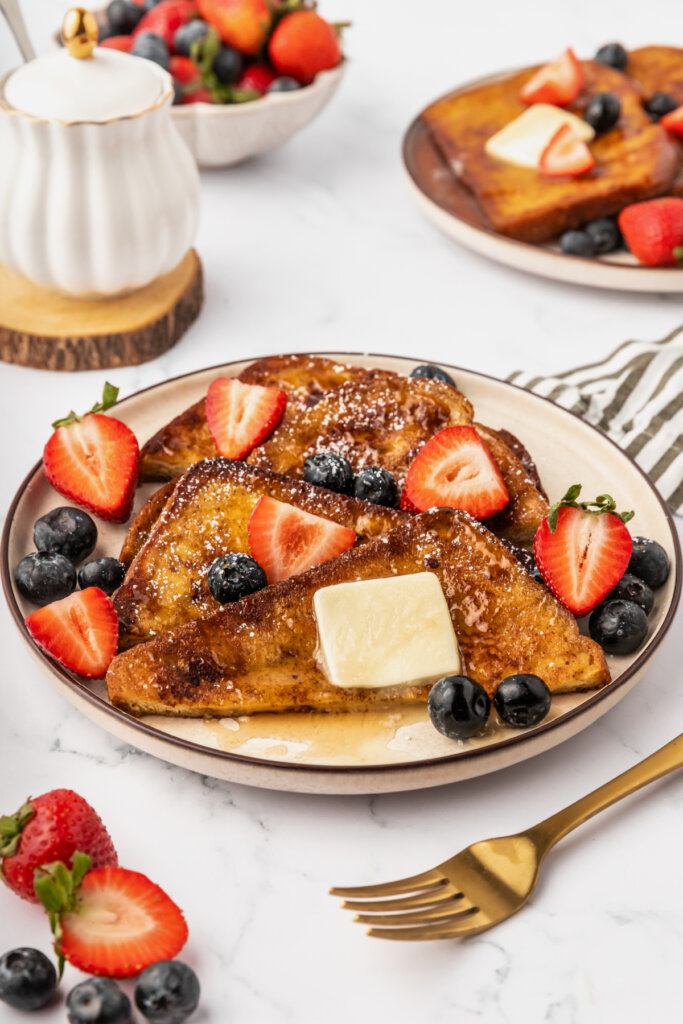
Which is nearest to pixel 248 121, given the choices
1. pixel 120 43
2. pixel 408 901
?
pixel 120 43

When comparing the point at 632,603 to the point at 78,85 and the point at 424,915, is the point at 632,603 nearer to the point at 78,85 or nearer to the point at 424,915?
the point at 424,915

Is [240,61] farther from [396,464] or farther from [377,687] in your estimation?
[377,687]

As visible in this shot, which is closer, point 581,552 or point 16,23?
point 581,552

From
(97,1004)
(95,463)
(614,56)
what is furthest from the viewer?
(614,56)

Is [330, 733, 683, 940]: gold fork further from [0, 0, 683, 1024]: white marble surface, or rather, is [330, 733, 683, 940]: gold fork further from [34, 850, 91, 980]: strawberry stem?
[34, 850, 91, 980]: strawberry stem

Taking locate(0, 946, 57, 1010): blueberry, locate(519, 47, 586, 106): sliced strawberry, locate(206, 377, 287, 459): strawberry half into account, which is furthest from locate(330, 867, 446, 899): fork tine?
locate(519, 47, 586, 106): sliced strawberry

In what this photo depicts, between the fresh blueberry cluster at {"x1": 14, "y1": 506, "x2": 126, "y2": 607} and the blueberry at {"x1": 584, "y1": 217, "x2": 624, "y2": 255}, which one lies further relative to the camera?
the blueberry at {"x1": 584, "y1": 217, "x2": 624, "y2": 255}

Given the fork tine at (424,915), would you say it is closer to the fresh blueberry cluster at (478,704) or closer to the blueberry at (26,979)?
the fresh blueberry cluster at (478,704)
